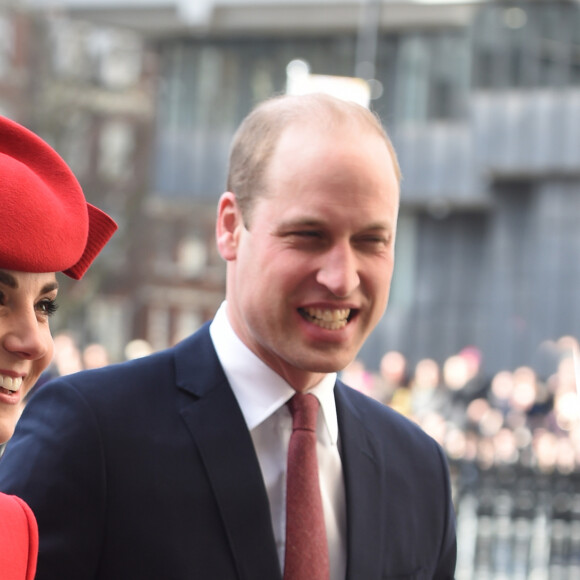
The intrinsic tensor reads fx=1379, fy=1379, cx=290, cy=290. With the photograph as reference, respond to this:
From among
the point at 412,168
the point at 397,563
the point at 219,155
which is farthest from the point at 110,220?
the point at 219,155

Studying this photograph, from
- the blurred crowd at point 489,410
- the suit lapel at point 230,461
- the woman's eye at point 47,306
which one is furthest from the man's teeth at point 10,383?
the blurred crowd at point 489,410

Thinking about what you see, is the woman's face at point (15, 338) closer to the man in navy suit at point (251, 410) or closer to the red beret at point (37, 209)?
the red beret at point (37, 209)

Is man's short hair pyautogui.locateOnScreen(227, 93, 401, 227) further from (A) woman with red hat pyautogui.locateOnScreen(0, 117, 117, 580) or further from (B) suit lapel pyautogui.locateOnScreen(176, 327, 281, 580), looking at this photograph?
(A) woman with red hat pyautogui.locateOnScreen(0, 117, 117, 580)

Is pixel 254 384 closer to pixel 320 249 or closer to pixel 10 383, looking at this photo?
pixel 320 249

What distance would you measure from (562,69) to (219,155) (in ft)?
33.8

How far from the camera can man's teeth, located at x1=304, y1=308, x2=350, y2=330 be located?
2.47 meters

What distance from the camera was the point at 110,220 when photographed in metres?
2.28

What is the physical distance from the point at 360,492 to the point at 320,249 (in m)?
0.49

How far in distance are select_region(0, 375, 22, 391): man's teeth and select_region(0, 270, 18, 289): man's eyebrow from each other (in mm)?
131

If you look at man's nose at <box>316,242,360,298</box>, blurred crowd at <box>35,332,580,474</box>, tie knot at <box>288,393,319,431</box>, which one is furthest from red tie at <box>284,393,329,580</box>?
blurred crowd at <box>35,332,580,474</box>

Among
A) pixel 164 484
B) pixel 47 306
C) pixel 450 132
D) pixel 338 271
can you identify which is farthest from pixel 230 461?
pixel 450 132

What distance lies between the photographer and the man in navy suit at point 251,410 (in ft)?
7.84

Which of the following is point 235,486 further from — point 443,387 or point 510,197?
point 510,197

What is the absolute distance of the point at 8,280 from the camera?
6.44 feet
